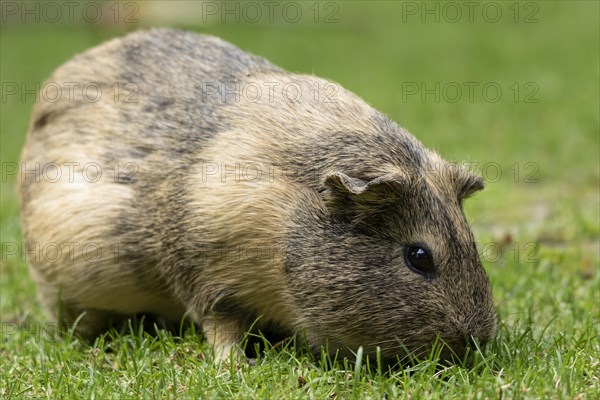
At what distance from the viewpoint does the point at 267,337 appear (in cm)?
565

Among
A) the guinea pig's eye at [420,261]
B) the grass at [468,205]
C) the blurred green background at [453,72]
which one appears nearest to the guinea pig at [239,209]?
the guinea pig's eye at [420,261]

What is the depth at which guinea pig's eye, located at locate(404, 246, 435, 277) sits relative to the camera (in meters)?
5.05

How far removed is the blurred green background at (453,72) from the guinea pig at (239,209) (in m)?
1.51

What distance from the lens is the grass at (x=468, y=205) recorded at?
189 inches

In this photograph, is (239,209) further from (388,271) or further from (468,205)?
(468,205)

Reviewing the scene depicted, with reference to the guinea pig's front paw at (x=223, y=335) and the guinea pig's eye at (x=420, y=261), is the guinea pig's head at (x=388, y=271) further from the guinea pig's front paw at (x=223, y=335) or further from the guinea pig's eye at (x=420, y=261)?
the guinea pig's front paw at (x=223, y=335)

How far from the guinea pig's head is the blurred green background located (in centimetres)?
171

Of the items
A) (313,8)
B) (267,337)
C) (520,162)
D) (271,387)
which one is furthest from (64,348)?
(313,8)

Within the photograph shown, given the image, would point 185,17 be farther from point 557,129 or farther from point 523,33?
point 557,129

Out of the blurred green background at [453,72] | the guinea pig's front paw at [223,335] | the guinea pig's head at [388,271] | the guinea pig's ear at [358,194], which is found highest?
the blurred green background at [453,72]

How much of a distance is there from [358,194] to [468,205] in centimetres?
452

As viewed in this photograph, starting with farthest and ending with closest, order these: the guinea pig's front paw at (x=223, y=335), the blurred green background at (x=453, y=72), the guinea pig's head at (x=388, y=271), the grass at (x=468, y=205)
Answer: the blurred green background at (x=453, y=72), the guinea pig's front paw at (x=223, y=335), the guinea pig's head at (x=388, y=271), the grass at (x=468, y=205)

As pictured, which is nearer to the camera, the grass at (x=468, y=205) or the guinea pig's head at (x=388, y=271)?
the grass at (x=468, y=205)

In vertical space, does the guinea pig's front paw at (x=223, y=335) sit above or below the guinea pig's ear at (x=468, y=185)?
below
